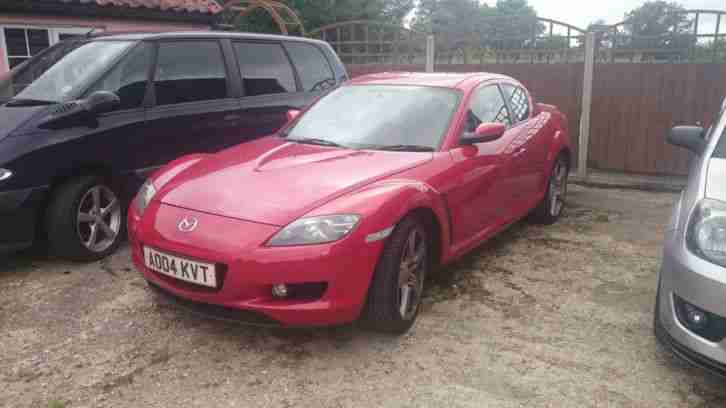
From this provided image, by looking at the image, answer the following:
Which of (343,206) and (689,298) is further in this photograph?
(343,206)

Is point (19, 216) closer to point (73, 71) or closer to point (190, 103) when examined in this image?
point (73, 71)

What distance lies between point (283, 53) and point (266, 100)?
0.62 meters

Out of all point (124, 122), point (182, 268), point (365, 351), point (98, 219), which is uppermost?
point (124, 122)

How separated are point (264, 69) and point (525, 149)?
2687 millimetres

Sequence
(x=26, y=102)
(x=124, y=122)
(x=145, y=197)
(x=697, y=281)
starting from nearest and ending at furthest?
1. (x=697, y=281)
2. (x=145, y=197)
3. (x=26, y=102)
4. (x=124, y=122)

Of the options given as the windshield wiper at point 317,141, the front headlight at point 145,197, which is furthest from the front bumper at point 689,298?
the front headlight at point 145,197

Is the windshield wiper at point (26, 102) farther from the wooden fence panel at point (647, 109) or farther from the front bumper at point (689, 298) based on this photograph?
the wooden fence panel at point (647, 109)

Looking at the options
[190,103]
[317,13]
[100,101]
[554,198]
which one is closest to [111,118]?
[100,101]

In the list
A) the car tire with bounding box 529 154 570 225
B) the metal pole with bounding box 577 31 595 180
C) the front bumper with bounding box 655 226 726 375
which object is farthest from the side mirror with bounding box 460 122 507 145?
the metal pole with bounding box 577 31 595 180

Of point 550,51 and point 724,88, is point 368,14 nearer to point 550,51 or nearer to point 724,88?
point 550,51

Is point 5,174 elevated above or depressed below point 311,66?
below

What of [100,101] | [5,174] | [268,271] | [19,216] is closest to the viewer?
[268,271]

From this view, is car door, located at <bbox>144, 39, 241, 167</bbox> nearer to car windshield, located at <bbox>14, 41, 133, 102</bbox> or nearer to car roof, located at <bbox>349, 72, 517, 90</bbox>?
car windshield, located at <bbox>14, 41, 133, 102</bbox>

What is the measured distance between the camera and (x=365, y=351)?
3.33m
